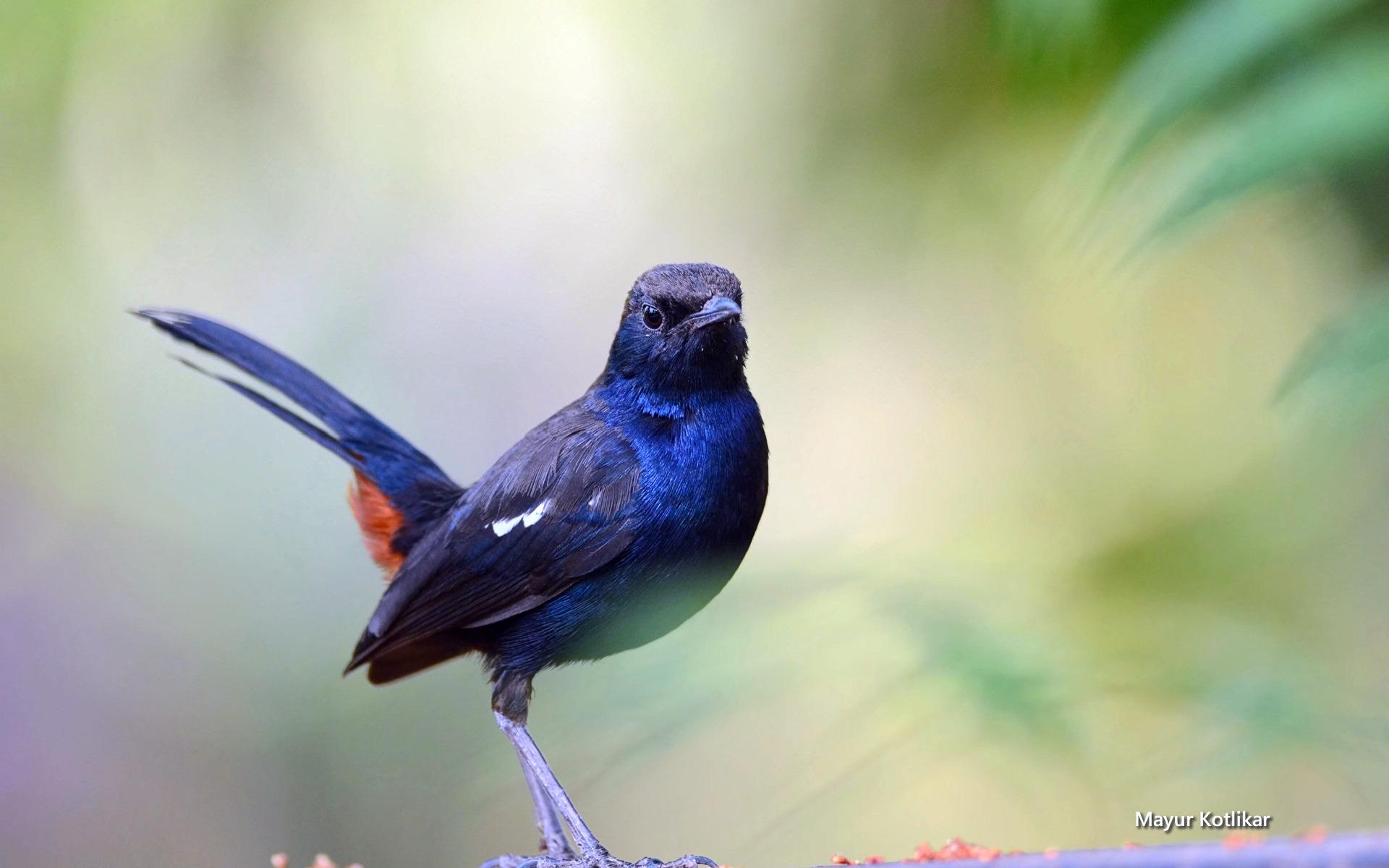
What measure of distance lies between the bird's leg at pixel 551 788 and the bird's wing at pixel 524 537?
32 cm

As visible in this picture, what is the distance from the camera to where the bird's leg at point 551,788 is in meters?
2.96

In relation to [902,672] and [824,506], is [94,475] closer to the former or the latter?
[824,506]

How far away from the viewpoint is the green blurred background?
9.14 feet

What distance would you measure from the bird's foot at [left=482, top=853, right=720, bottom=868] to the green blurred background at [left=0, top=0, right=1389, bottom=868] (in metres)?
0.24

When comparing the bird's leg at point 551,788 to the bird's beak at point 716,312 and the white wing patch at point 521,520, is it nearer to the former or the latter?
the white wing patch at point 521,520

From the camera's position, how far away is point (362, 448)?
3.90 metres

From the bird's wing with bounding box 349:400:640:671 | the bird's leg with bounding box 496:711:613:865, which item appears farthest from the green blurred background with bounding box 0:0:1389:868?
the bird's wing with bounding box 349:400:640:671

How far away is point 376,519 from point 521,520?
881 mm

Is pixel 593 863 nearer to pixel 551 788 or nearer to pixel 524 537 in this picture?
pixel 551 788

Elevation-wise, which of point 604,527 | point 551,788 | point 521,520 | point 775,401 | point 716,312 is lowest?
point 551,788

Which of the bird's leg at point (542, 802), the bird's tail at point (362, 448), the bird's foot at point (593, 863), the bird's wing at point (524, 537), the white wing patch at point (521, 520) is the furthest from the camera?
the bird's tail at point (362, 448)

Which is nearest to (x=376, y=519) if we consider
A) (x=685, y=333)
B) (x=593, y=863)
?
(x=685, y=333)

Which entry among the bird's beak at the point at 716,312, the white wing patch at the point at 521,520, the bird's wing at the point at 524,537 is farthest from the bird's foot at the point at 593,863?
the bird's beak at the point at 716,312

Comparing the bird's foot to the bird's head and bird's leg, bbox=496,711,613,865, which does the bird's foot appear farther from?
the bird's head
